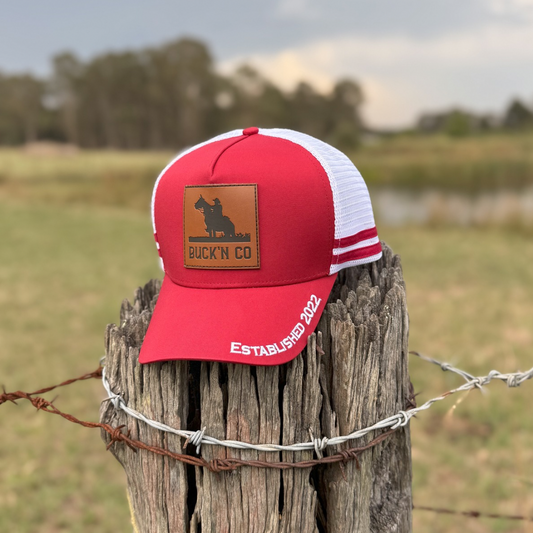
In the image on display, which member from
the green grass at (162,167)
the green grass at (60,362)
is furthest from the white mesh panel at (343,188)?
the green grass at (162,167)

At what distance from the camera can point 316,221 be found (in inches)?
50.9

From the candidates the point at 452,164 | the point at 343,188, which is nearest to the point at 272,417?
the point at 343,188

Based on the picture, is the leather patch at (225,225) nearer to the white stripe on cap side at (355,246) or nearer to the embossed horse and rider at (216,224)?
the embossed horse and rider at (216,224)

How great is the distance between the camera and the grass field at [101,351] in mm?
3121

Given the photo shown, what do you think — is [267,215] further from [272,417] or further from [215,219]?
[272,417]

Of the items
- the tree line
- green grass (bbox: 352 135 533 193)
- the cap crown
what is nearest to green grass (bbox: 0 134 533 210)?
green grass (bbox: 352 135 533 193)

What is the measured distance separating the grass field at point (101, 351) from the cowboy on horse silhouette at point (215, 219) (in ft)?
2.54

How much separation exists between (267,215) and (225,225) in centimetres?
11

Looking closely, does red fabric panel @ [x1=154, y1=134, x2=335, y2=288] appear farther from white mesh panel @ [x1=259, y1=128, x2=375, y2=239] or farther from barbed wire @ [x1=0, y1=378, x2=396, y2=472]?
barbed wire @ [x1=0, y1=378, x2=396, y2=472]

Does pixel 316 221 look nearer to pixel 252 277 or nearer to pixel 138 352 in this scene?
pixel 252 277

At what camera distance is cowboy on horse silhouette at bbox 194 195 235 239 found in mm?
1270

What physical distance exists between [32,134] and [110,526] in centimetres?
5079

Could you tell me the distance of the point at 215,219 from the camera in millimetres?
1285

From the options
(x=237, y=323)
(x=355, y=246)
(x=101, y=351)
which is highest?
(x=355, y=246)
